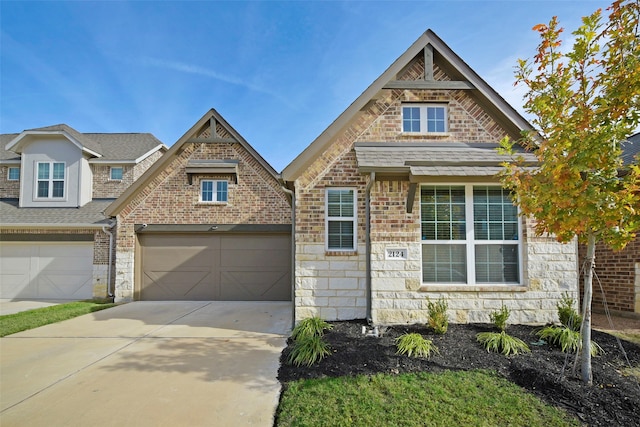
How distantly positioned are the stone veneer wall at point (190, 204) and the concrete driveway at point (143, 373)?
360 cm

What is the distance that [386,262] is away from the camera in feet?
22.2

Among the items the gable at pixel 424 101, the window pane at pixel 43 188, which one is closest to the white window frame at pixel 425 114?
the gable at pixel 424 101

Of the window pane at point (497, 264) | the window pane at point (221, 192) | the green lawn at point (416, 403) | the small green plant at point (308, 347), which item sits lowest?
the green lawn at point (416, 403)

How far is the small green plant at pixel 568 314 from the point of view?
20.3 ft

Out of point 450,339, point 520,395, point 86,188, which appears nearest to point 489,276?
point 450,339

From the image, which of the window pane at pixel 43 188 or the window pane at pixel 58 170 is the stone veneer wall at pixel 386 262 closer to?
the window pane at pixel 58 170

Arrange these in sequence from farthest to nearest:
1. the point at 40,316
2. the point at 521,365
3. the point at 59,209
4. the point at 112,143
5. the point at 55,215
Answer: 1. the point at 112,143
2. the point at 59,209
3. the point at 55,215
4. the point at 40,316
5. the point at 521,365

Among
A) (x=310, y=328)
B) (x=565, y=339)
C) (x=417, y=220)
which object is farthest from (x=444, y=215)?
(x=310, y=328)

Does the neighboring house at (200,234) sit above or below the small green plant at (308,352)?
above

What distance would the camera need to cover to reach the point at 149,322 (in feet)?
26.6

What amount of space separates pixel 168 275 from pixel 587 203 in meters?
11.6

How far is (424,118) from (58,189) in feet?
47.1

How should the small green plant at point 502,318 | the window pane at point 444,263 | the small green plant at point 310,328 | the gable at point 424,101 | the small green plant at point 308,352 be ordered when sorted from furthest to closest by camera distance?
the gable at point 424,101
the window pane at point 444,263
the small green plant at point 502,318
the small green plant at point 310,328
the small green plant at point 308,352

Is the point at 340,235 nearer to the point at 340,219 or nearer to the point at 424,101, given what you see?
the point at 340,219
